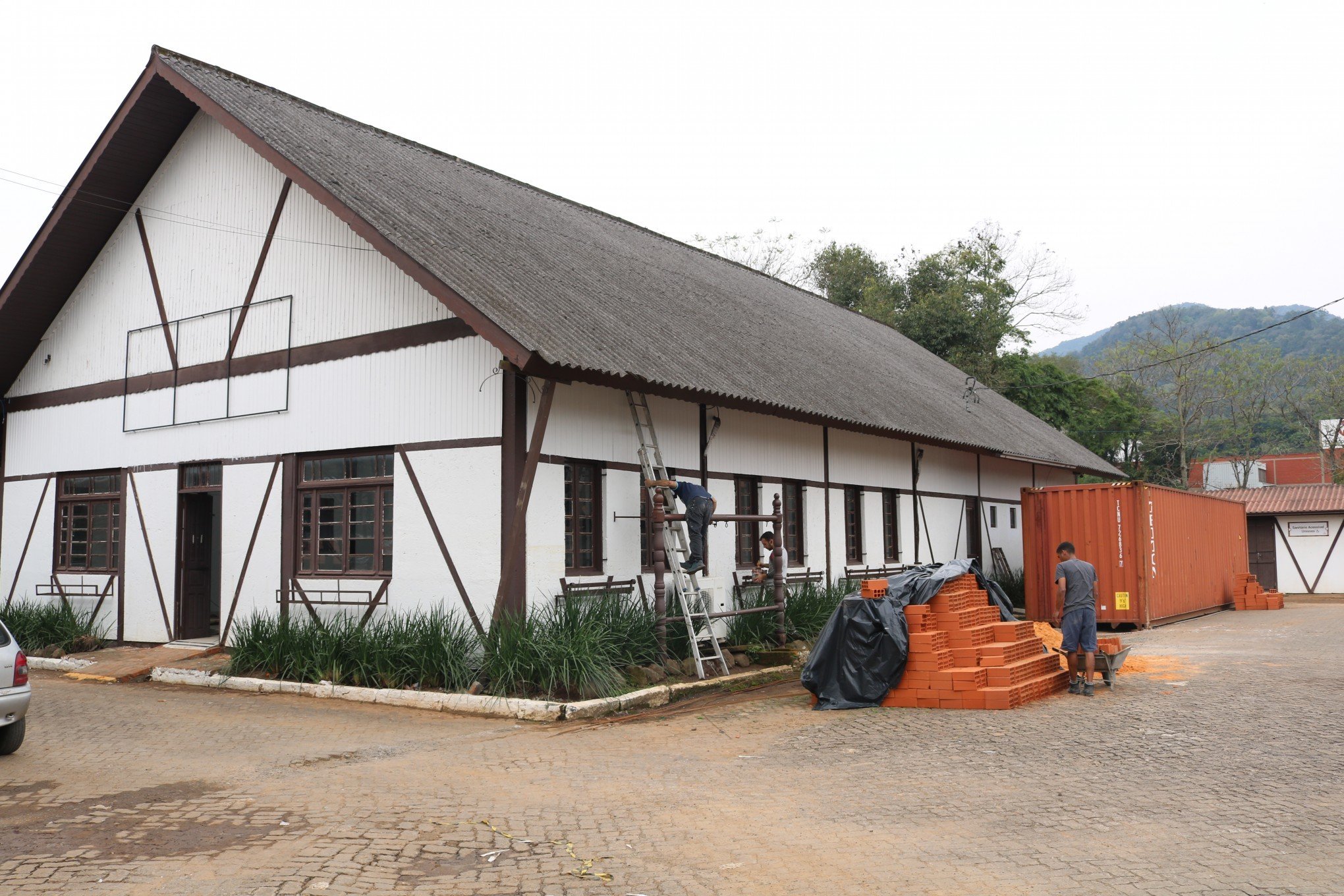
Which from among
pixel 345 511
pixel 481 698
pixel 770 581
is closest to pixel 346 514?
pixel 345 511

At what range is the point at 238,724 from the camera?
10.6 meters

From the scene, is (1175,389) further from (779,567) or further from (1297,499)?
(779,567)

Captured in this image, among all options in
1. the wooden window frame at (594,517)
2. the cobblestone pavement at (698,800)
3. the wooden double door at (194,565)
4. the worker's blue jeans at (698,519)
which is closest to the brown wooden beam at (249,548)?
the wooden double door at (194,565)

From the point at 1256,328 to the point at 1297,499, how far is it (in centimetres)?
8980

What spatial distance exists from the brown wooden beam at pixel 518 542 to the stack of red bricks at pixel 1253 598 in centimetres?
2035

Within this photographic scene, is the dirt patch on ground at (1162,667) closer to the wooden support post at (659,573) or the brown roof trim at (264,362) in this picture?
the wooden support post at (659,573)

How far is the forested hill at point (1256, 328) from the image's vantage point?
93438mm

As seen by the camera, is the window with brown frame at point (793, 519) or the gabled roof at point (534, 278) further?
the window with brown frame at point (793, 519)

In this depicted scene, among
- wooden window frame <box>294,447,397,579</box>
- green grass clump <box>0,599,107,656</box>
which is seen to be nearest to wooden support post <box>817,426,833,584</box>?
wooden window frame <box>294,447,397,579</box>

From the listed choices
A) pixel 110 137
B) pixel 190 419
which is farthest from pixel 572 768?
pixel 110 137

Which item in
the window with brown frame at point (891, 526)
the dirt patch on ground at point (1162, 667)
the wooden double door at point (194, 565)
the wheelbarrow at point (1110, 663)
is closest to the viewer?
the wheelbarrow at point (1110, 663)

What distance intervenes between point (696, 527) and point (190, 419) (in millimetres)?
7901

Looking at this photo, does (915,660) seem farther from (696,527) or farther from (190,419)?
(190,419)

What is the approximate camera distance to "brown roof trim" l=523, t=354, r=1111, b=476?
39.0 ft
